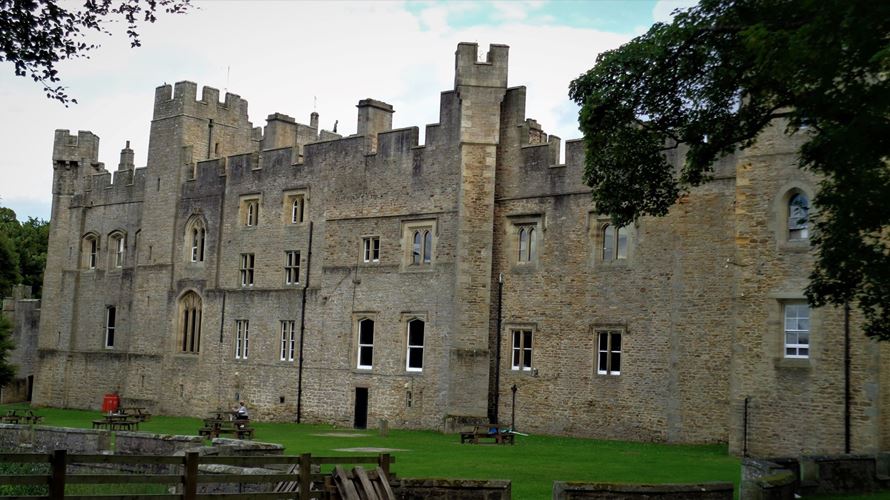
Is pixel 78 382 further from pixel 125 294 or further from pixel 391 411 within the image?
pixel 391 411

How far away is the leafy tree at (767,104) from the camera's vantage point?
14.9 metres

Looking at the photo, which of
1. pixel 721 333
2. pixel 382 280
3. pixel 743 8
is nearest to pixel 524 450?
pixel 721 333

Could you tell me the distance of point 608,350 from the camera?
109ft

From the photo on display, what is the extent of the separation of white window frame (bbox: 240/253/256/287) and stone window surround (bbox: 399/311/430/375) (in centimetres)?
862

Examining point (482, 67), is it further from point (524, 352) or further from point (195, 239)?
point (195, 239)

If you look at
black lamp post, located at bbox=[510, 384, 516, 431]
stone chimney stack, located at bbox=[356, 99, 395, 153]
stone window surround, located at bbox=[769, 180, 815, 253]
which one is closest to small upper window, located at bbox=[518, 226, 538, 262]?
black lamp post, located at bbox=[510, 384, 516, 431]

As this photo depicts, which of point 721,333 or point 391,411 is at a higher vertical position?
point 721,333

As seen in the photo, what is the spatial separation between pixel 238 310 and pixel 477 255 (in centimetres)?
1239

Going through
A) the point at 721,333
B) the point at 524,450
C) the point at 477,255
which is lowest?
the point at 524,450

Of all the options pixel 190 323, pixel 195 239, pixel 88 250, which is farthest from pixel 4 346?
pixel 195 239

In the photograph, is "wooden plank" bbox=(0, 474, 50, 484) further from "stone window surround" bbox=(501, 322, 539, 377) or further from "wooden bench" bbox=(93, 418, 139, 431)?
"stone window surround" bbox=(501, 322, 539, 377)

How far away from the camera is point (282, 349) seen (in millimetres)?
42344

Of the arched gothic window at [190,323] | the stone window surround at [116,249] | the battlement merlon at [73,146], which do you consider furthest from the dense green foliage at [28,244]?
the arched gothic window at [190,323]

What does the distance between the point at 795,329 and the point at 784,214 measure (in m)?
2.75
